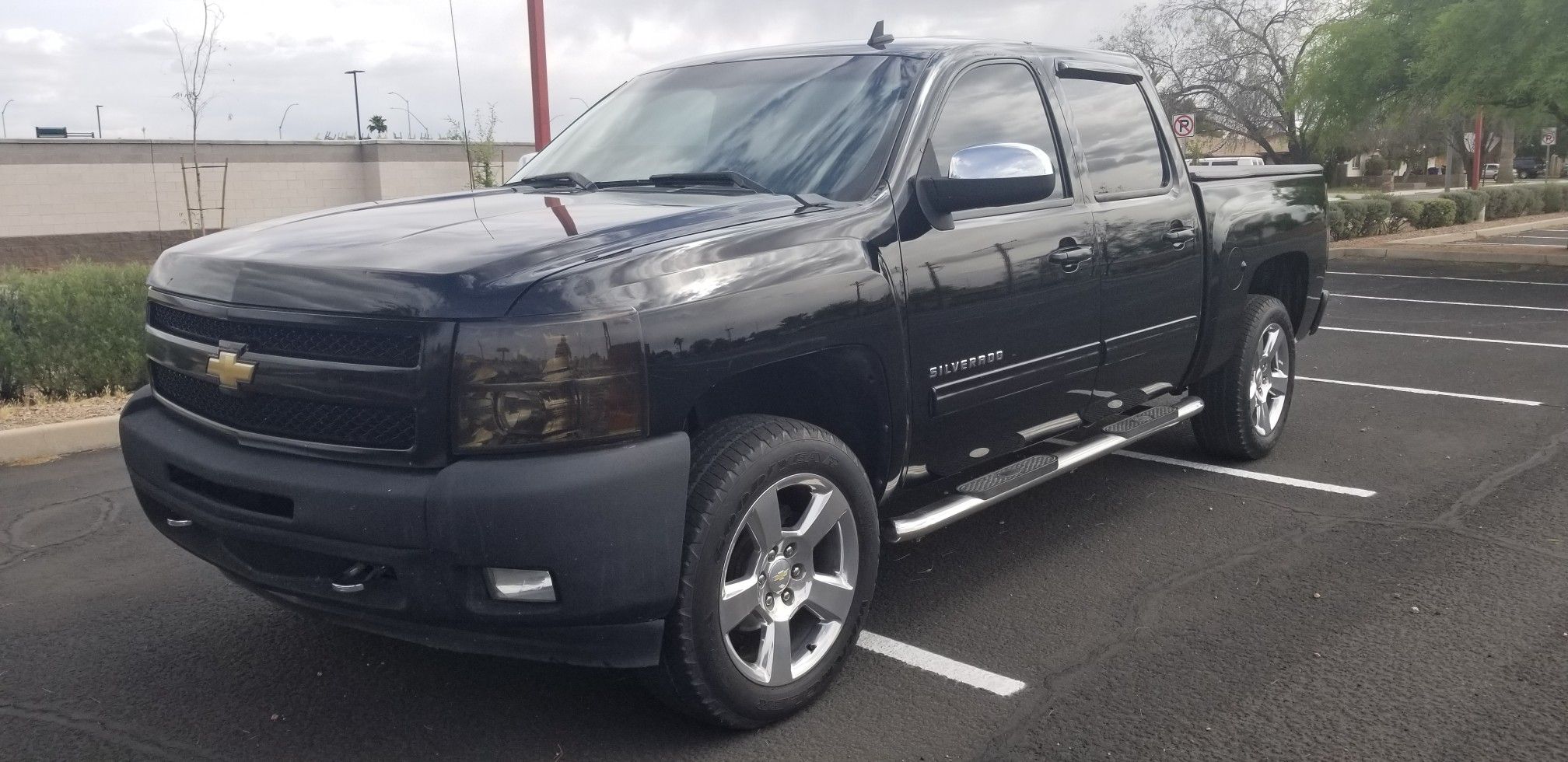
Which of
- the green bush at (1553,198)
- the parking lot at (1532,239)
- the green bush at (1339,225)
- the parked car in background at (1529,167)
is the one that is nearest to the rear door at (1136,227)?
the parking lot at (1532,239)

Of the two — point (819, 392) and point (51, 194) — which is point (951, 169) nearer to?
point (819, 392)

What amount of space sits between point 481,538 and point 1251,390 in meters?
4.33

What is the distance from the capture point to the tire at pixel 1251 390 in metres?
5.87

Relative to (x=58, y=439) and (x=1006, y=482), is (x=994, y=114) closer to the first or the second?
(x=1006, y=482)

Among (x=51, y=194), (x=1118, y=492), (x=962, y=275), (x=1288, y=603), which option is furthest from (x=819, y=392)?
(x=51, y=194)

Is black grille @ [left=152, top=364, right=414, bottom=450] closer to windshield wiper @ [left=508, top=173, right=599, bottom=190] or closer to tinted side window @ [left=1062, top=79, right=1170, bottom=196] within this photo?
windshield wiper @ [left=508, top=173, right=599, bottom=190]

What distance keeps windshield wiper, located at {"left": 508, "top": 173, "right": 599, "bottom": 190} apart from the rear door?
185cm

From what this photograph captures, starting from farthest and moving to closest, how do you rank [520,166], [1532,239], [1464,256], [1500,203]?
[1500,203]
[1532,239]
[1464,256]
[520,166]

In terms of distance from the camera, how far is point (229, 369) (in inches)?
125

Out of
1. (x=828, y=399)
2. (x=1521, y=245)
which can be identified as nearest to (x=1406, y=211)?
(x=1521, y=245)

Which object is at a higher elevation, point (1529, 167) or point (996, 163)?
point (1529, 167)

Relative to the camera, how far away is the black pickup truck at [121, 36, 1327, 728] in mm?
2859

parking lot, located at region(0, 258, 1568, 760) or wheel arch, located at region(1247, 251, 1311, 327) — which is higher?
wheel arch, located at region(1247, 251, 1311, 327)

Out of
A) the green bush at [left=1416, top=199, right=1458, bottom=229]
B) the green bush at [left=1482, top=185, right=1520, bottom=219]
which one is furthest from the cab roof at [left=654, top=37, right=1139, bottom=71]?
the green bush at [left=1482, top=185, right=1520, bottom=219]
